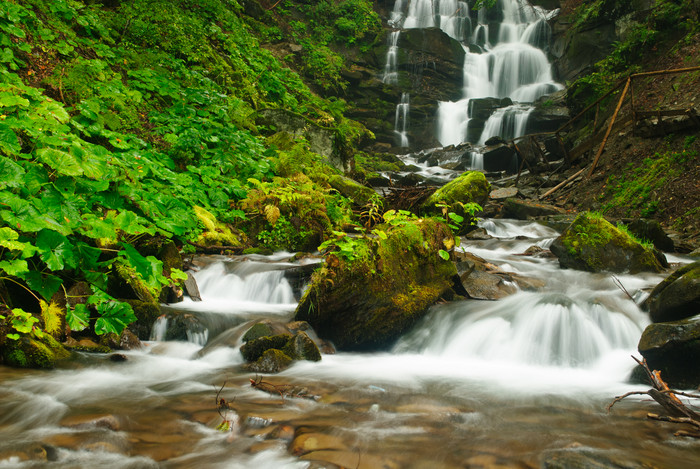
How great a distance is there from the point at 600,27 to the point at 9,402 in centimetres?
2805

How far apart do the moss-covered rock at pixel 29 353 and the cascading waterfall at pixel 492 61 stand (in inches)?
844

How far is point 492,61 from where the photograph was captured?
30078mm

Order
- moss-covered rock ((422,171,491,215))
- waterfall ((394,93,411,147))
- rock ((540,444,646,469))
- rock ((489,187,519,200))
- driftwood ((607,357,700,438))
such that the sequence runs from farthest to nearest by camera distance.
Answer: waterfall ((394,93,411,147)) → rock ((489,187,519,200)) → moss-covered rock ((422,171,491,215)) → driftwood ((607,357,700,438)) → rock ((540,444,646,469))

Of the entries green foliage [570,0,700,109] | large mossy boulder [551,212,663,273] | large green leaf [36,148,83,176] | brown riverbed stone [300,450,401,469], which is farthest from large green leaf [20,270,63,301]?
green foliage [570,0,700,109]

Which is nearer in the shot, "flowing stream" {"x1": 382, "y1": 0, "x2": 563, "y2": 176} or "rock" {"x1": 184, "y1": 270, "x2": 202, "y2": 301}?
"rock" {"x1": 184, "y1": 270, "x2": 202, "y2": 301}

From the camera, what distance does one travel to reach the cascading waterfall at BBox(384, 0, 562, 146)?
2356 cm

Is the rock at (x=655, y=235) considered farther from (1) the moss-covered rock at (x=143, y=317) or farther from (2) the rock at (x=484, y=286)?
(1) the moss-covered rock at (x=143, y=317)

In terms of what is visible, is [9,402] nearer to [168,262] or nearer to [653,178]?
[168,262]

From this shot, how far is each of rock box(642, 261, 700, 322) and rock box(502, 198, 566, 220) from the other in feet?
22.9

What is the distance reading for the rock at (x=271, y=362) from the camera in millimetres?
3604

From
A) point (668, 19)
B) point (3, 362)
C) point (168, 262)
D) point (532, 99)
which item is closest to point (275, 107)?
point (168, 262)

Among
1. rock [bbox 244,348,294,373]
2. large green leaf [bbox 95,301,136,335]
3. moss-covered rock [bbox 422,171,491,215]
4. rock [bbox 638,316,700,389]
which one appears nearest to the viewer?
large green leaf [bbox 95,301,136,335]

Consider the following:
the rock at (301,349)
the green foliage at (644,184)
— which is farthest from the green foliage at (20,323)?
the green foliage at (644,184)

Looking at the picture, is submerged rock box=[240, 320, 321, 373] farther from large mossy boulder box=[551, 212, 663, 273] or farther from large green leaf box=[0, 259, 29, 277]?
large mossy boulder box=[551, 212, 663, 273]
